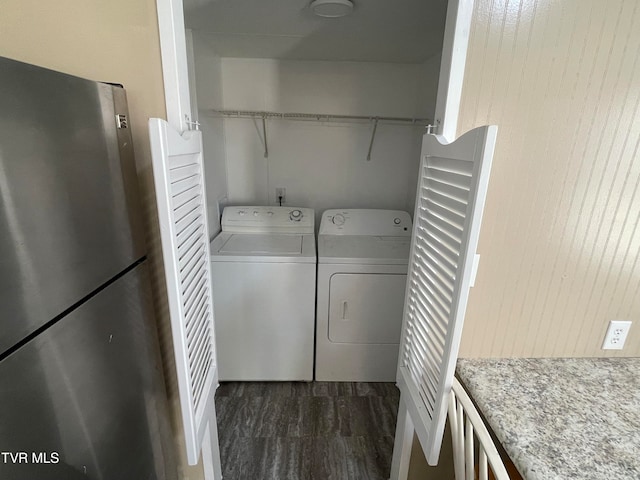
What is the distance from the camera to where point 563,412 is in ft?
3.35

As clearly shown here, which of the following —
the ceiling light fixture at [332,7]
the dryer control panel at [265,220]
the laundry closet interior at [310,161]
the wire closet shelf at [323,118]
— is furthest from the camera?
the wire closet shelf at [323,118]

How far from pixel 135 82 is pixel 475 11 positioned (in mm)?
1097

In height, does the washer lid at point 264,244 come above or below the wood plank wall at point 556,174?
below

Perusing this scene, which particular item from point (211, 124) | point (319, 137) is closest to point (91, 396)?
point (211, 124)

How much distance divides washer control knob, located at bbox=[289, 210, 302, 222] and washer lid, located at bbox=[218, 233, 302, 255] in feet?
0.59

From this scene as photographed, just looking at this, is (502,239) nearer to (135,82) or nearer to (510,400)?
(510,400)

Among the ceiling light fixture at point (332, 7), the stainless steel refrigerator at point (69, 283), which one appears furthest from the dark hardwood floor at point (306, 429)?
the ceiling light fixture at point (332, 7)

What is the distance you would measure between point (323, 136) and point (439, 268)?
2.13 meters

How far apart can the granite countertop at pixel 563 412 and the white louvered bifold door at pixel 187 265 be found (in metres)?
0.95

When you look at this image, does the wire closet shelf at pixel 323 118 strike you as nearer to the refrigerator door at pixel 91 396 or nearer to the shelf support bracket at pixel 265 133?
the shelf support bracket at pixel 265 133

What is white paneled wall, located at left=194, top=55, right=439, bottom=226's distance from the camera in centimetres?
270

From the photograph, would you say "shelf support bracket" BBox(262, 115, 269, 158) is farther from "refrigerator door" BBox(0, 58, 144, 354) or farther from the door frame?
"refrigerator door" BBox(0, 58, 144, 354)

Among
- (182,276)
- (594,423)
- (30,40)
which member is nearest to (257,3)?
(30,40)

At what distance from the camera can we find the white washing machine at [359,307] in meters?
2.16
